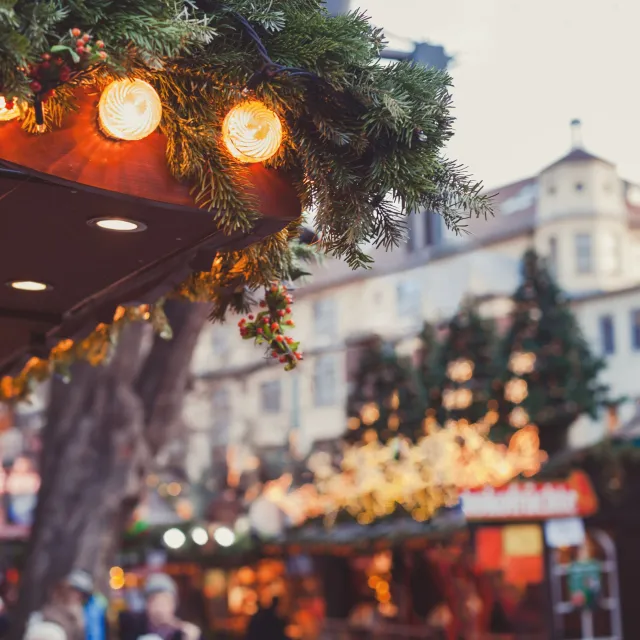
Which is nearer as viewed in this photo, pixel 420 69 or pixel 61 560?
pixel 420 69

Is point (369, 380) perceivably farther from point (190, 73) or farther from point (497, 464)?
point (190, 73)

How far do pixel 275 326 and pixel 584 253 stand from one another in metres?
17.6

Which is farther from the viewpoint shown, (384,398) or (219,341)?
(219,341)

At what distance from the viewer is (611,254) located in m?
19.9

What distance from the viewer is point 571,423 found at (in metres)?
16.2

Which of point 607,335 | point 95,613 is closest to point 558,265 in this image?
point 607,335

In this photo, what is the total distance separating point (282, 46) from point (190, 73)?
0.23 m

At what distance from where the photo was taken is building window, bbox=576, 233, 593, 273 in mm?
19906

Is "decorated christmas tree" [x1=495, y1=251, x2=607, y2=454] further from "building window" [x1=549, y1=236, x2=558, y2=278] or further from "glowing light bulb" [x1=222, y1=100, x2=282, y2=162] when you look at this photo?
"glowing light bulb" [x1=222, y1=100, x2=282, y2=162]

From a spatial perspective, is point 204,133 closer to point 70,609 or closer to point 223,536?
point 70,609

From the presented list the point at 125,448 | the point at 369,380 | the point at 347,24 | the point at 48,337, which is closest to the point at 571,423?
the point at 369,380

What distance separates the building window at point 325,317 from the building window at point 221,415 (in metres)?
5.22

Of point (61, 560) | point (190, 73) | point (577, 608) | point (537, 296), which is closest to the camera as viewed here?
point (190, 73)

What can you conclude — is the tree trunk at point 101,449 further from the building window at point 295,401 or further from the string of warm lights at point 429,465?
the building window at point 295,401
